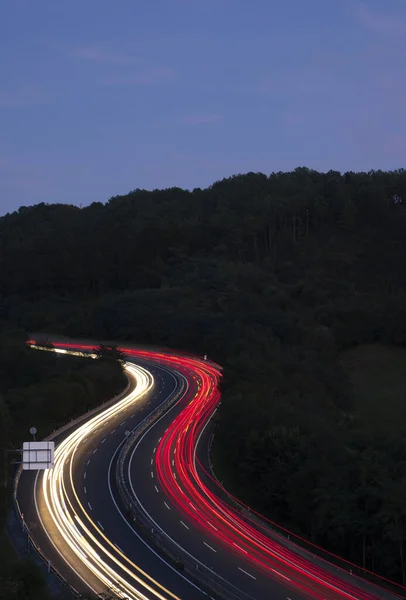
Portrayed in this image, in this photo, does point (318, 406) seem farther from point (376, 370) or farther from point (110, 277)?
point (110, 277)

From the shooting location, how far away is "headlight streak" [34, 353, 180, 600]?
23.6 metres

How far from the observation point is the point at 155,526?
29109 mm

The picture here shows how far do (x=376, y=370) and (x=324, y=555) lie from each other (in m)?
48.1

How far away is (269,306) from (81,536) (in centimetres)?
5897

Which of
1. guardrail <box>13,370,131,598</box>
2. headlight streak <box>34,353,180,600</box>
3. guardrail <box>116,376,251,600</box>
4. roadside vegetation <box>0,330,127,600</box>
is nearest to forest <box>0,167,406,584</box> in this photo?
roadside vegetation <box>0,330,127,600</box>

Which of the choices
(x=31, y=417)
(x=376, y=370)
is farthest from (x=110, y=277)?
(x=31, y=417)

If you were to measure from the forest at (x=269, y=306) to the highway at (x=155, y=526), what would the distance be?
2.48 metres

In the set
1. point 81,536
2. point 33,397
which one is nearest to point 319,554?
point 81,536

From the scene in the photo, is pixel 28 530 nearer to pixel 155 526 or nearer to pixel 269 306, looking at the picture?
pixel 155 526

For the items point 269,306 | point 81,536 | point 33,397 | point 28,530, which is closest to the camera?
point 81,536

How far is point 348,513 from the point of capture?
27.8m

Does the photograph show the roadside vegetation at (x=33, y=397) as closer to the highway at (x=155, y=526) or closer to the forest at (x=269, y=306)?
the forest at (x=269, y=306)

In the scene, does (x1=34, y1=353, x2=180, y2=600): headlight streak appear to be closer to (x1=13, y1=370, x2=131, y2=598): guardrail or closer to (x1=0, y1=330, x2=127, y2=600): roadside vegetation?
(x1=13, y1=370, x2=131, y2=598): guardrail

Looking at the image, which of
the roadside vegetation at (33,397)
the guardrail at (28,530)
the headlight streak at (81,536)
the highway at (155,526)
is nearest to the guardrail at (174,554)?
the highway at (155,526)
